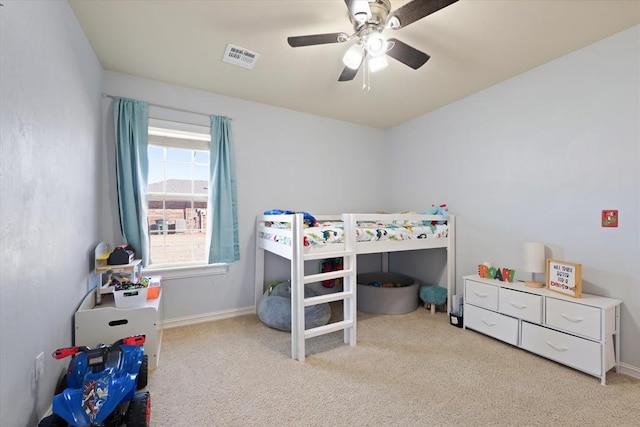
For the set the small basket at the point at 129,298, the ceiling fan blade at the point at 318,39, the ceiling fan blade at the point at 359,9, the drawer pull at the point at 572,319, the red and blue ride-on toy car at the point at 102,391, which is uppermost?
the ceiling fan blade at the point at 359,9

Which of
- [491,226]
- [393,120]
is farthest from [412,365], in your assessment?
[393,120]

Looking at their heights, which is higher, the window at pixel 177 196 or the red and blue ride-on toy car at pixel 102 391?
the window at pixel 177 196

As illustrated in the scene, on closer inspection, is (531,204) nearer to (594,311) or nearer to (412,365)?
(594,311)

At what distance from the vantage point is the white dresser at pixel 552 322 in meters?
1.91

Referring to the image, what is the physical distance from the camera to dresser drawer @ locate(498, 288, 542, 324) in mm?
2219

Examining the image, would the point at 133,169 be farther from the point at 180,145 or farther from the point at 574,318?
the point at 574,318

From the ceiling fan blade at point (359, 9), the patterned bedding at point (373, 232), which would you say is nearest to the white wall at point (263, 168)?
the patterned bedding at point (373, 232)

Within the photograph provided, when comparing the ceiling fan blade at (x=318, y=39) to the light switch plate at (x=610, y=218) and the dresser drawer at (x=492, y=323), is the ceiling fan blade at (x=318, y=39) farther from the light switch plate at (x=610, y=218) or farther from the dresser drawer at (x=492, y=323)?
the dresser drawer at (x=492, y=323)

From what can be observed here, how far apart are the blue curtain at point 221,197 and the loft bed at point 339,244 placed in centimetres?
34

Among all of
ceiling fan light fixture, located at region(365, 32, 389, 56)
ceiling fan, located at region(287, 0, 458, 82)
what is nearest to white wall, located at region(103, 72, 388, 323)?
ceiling fan, located at region(287, 0, 458, 82)

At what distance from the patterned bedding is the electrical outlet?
5.11 ft

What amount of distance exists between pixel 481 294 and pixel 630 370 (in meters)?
1.00

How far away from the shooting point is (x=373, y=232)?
103 inches

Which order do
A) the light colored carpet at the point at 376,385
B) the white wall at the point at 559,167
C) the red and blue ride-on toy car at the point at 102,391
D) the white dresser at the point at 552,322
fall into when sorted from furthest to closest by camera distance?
the white wall at the point at 559,167 → the white dresser at the point at 552,322 → the light colored carpet at the point at 376,385 → the red and blue ride-on toy car at the point at 102,391
